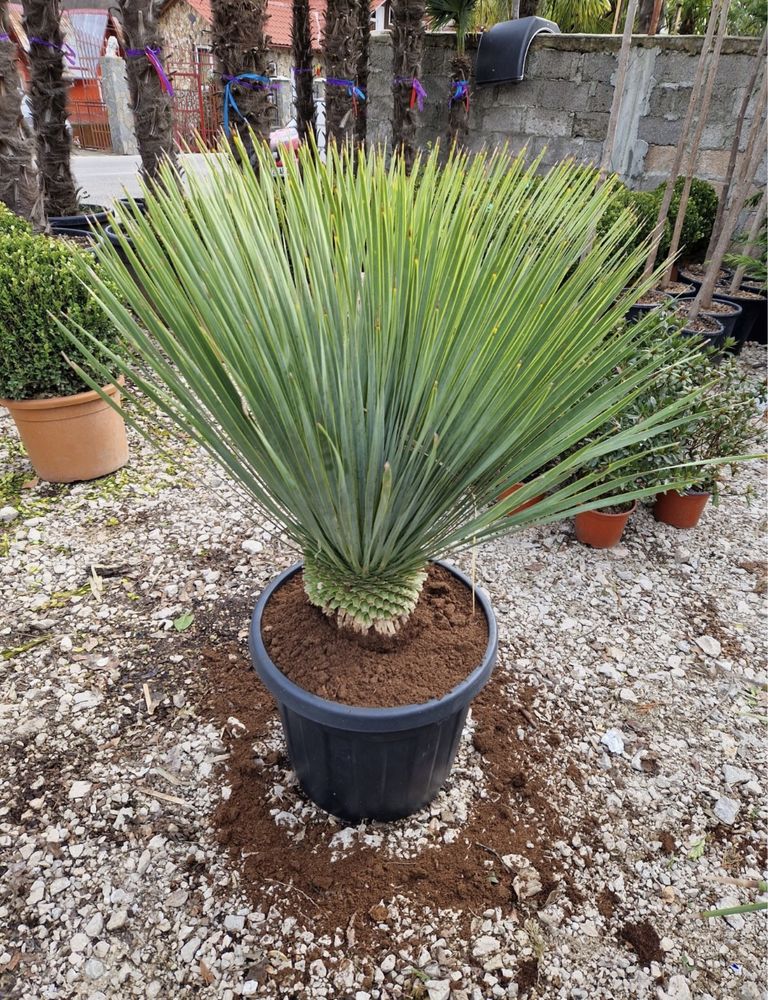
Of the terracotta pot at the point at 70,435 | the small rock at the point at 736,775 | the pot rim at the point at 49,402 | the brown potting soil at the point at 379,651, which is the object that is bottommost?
the small rock at the point at 736,775

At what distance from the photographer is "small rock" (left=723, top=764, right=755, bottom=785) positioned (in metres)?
1.81

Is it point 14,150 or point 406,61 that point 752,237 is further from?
point 14,150

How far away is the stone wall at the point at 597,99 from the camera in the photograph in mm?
5984

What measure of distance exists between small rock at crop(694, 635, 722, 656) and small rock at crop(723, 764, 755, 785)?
488 mm

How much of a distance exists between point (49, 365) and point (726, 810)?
286 cm

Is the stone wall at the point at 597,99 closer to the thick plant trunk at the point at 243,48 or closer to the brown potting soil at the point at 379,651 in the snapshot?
the thick plant trunk at the point at 243,48

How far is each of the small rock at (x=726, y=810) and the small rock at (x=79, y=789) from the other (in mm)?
1678

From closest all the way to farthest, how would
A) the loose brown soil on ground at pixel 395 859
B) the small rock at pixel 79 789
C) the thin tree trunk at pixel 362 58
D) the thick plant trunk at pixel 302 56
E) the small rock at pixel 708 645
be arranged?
the loose brown soil on ground at pixel 395 859
the small rock at pixel 79 789
the small rock at pixel 708 645
the thin tree trunk at pixel 362 58
the thick plant trunk at pixel 302 56

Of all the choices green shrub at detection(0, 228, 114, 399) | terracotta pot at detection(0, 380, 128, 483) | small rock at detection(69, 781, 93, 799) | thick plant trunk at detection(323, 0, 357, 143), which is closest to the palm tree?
thick plant trunk at detection(323, 0, 357, 143)

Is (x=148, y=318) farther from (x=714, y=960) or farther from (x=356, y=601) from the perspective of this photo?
(x=714, y=960)

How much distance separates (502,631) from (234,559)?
1084 mm

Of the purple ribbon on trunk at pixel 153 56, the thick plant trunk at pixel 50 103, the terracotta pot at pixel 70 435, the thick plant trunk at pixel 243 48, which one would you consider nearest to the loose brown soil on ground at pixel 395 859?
the terracotta pot at pixel 70 435

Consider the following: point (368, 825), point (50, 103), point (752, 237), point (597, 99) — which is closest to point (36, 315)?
point (368, 825)

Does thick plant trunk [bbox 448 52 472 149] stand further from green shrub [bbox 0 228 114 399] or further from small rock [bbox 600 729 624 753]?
small rock [bbox 600 729 624 753]
